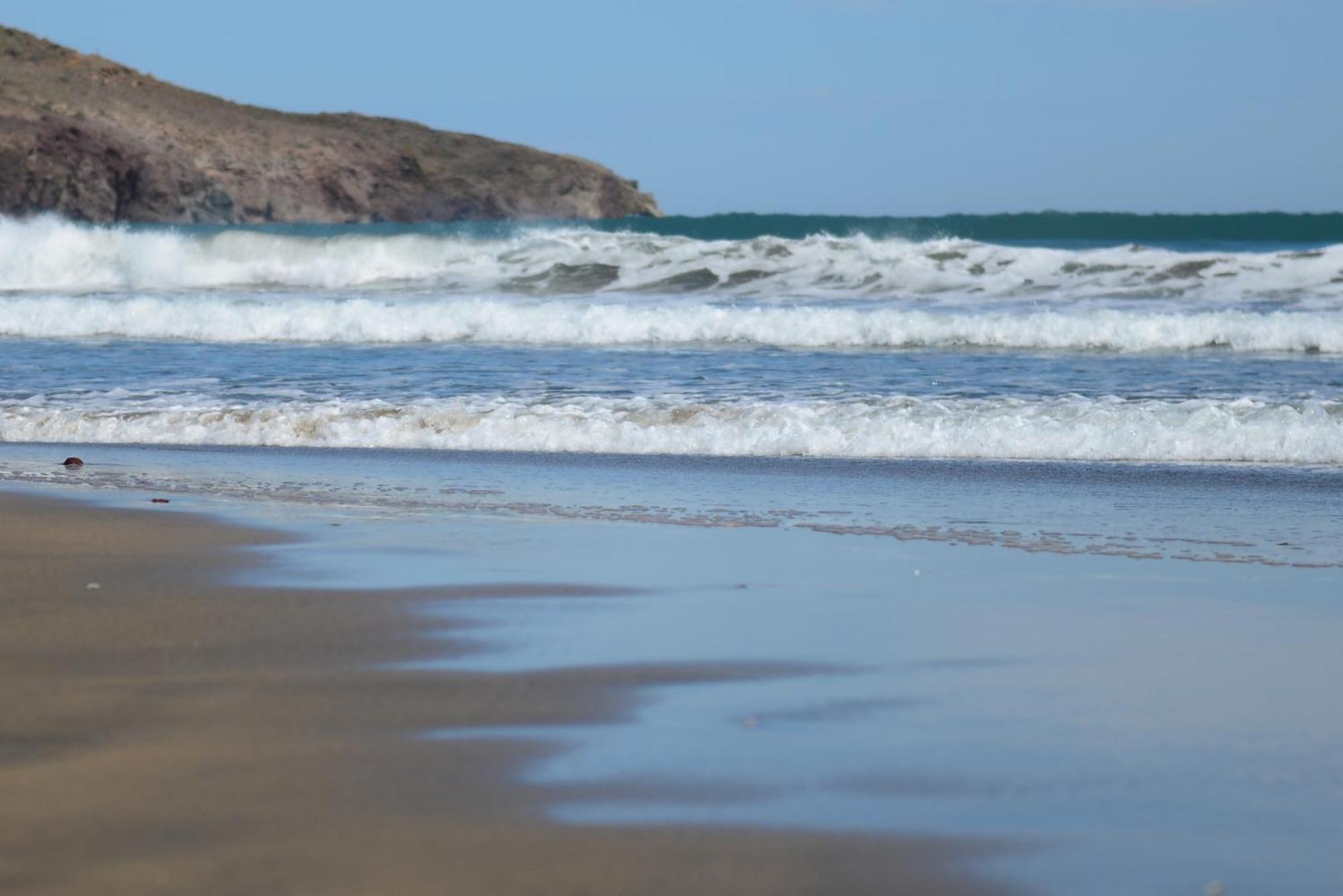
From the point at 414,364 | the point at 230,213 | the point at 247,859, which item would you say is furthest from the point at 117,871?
the point at 230,213

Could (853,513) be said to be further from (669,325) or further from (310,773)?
(669,325)

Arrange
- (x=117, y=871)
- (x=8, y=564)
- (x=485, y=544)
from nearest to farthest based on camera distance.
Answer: (x=117, y=871)
(x=8, y=564)
(x=485, y=544)

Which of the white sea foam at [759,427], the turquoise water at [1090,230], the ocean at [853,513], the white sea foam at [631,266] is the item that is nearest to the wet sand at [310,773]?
the ocean at [853,513]

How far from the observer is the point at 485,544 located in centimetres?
500

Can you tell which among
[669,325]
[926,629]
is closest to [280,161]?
[669,325]

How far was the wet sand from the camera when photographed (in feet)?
7.16

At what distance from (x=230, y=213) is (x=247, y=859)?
86.1 metres

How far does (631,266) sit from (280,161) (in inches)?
3078

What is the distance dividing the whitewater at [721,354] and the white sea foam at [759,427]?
0.06ft

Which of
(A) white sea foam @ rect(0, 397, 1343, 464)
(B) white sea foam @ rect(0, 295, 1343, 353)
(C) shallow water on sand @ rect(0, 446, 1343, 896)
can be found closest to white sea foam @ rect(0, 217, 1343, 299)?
(B) white sea foam @ rect(0, 295, 1343, 353)

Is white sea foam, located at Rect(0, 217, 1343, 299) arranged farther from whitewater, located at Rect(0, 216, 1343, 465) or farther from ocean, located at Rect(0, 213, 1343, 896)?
ocean, located at Rect(0, 213, 1343, 896)

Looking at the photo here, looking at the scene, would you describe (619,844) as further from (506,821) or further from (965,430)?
(965,430)

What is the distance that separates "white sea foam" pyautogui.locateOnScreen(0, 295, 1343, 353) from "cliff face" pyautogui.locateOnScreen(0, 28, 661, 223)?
64.0 meters

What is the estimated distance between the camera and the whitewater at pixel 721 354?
25.7ft
